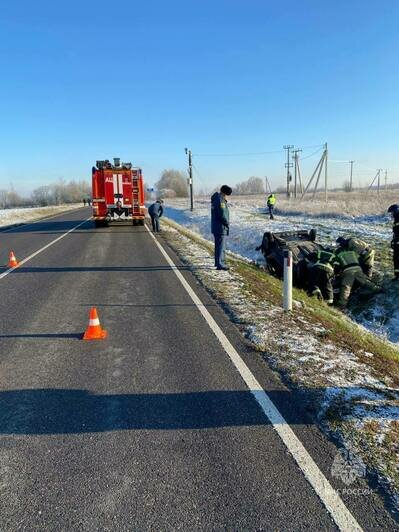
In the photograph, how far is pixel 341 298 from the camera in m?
9.39

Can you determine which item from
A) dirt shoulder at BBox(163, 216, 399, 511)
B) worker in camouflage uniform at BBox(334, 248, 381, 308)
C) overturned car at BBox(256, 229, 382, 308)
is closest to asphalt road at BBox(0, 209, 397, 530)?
dirt shoulder at BBox(163, 216, 399, 511)

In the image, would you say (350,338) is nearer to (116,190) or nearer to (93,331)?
(93,331)

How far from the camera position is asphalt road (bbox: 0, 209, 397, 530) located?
233 cm

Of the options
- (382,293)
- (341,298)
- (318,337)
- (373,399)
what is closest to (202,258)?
(341,298)

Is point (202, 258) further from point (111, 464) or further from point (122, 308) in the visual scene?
point (111, 464)

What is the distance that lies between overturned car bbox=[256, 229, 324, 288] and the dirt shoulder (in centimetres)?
224

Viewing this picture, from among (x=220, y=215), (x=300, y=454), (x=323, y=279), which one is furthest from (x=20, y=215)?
(x=300, y=454)

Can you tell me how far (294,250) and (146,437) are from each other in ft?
26.8

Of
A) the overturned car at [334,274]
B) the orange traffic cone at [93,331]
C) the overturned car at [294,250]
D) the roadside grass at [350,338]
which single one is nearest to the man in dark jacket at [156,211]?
the overturned car at [294,250]

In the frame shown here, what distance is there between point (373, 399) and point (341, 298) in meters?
6.09

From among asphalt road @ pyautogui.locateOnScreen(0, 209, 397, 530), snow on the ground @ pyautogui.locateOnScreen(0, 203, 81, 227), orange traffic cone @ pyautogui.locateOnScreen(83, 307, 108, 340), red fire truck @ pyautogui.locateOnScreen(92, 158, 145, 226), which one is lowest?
asphalt road @ pyautogui.locateOnScreen(0, 209, 397, 530)

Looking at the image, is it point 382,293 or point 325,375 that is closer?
point 325,375

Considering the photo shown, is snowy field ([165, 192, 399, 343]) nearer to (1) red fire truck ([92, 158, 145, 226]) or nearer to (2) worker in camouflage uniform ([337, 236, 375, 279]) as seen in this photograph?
(2) worker in camouflage uniform ([337, 236, 375, 279])

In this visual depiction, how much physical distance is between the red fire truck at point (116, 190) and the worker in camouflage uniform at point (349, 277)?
14217 millimetres
